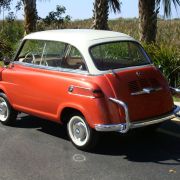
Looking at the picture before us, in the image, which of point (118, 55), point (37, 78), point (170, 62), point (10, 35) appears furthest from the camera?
point (10, 35)

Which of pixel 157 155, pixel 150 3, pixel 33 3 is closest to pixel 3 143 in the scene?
pixel 157 155

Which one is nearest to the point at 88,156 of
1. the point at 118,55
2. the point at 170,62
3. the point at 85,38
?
the point at 85,38

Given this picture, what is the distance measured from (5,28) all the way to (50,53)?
49.1 feet

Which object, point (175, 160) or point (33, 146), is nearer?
point (175, 160)

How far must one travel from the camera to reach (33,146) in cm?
744

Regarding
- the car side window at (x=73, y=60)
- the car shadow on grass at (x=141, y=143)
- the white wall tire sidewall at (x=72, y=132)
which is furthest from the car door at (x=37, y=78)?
the car shadow on grass at (x=141, y=143)

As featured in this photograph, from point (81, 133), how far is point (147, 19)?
691cm

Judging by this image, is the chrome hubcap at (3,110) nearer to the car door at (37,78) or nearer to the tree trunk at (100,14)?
the car door at (37,78)

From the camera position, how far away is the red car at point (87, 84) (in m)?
6.76

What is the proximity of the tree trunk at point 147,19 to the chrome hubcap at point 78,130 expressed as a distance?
6.57m

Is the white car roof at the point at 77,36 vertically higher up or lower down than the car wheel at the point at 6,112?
higher up

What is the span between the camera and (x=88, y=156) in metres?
6.93

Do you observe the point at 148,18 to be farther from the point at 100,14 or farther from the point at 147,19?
the point at 100,14

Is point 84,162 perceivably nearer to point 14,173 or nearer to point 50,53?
point 14,173
